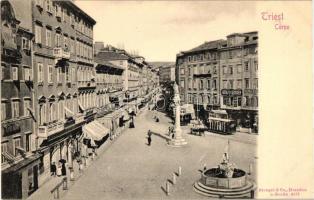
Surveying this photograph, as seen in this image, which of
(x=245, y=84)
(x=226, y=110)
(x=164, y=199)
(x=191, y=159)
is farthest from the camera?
(x=226, y=110)

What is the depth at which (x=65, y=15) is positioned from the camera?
15180mm

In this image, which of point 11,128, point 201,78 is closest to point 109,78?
point 201,78

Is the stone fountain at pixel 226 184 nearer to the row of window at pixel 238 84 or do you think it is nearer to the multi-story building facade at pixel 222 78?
the multi-story building facade at pixel 222 78

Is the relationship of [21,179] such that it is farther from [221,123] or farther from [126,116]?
[126,116]

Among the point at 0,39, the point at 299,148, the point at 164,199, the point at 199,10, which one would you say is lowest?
the point at 164,199

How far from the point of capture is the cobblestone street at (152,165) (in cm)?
1146

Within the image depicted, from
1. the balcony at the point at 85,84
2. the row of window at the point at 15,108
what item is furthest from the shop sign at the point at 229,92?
the row of window at the point at 15,108

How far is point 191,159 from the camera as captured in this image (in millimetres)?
15242

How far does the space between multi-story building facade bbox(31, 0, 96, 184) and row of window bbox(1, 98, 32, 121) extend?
28.0 inches

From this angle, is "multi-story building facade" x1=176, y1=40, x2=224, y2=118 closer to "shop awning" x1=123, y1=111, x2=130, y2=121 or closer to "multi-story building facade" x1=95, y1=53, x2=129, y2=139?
"multi-story building facade" x1=95, y1=53, x2=129, y2=139

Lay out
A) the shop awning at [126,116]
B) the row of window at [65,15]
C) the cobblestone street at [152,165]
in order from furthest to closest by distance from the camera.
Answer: the shop awning at [126,116], the row of window at [65,15], the cobblestone street at [152,165]

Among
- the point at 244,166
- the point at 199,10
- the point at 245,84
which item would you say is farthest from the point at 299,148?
the point at 245,84

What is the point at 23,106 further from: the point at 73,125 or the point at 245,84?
the point at 245,84

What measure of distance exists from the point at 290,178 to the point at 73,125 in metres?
9.13
